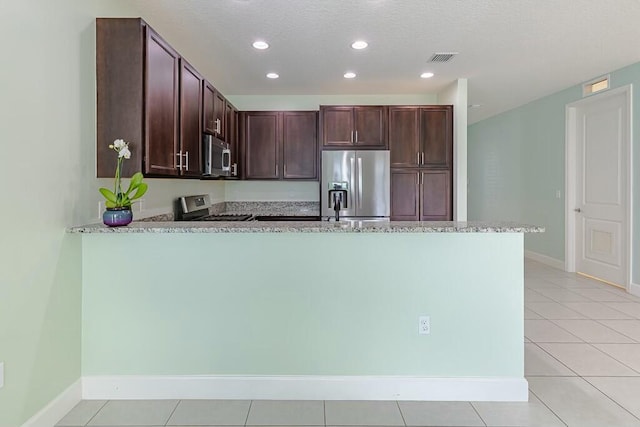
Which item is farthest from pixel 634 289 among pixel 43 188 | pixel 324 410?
pixel 43 188

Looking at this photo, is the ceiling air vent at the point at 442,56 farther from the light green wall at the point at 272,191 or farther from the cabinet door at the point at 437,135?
the light green wall at the point at 272,191

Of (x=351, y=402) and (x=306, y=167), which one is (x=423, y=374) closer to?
(x=351, y=402)

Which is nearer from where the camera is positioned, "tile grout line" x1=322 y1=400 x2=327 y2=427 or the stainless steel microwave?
"tile grout line" x1=322 y1=400 x2=327 y2=427

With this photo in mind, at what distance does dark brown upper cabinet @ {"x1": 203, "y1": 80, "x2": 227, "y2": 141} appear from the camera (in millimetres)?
3457

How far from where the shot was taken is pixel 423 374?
2.32 metres

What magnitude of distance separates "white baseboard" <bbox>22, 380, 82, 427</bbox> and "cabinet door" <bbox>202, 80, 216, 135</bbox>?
2045mm

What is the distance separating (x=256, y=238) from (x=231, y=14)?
1.86 meters

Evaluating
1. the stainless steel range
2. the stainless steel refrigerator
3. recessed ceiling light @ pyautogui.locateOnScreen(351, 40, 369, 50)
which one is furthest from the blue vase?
the stainless steel refrigerator

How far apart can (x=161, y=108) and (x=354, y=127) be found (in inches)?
117

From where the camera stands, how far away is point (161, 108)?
8.23ft

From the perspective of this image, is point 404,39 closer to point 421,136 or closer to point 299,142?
point 421,136

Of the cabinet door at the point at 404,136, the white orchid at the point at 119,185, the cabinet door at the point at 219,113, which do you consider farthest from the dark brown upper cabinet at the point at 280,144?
the white orchid at the point at 119,185

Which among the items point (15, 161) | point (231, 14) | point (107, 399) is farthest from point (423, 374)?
point (231, 14)

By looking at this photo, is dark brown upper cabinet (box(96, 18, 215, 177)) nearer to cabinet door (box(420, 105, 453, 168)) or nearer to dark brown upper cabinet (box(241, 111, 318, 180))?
dark brown upper cabinet (box(241, 111, 318, 180))
